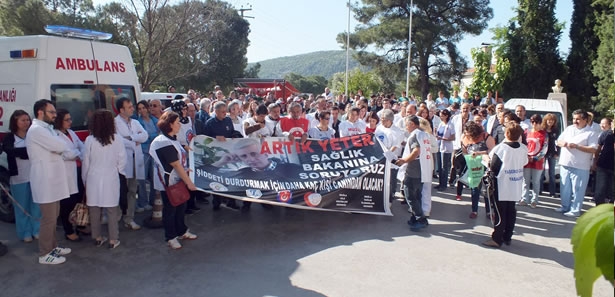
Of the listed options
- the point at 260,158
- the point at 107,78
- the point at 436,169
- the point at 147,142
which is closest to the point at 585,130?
the point at 436,169

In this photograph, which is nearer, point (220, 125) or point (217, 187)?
point (217, 187)

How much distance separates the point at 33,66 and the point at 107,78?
44.0 inches

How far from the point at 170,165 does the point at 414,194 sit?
143 inches

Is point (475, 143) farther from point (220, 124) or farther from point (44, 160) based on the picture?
point (44, 160)

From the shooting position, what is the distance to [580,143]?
758cm

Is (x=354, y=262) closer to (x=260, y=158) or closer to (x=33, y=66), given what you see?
(x=260, y=158)

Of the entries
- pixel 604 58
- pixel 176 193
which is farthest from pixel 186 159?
pixel 604 58

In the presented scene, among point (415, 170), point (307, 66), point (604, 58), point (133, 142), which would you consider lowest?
point (415, 170)

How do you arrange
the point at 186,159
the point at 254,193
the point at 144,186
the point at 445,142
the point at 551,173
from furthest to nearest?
1. the point at 445,142
2. the point at 551,173
3. the point at 144,186
4. the point at 254,193
5. the point at 186,159

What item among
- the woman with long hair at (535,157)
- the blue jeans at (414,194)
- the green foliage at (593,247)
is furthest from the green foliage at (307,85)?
the green foliage at (593,247)

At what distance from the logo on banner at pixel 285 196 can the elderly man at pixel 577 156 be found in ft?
16.3

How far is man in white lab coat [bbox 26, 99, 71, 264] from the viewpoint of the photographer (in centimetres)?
515

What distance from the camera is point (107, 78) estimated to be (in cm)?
727

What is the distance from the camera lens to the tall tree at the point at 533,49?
27.5 meters
